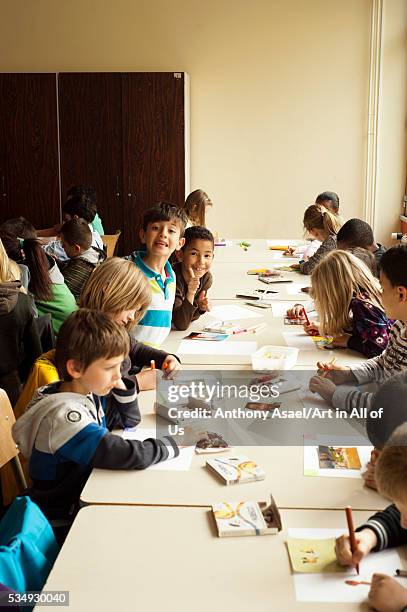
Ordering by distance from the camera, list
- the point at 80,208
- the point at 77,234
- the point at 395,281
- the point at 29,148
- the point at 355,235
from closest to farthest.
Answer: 1. the point at 395,281
2. the point at 355,235
3. the point at 77,234
4. the point at 80,208
5. the point at 29,148

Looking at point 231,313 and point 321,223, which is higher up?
point 321,223

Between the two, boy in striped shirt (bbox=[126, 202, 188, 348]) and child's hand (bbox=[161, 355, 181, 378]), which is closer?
child's hand (bbox=[161, 355, 181, 378])

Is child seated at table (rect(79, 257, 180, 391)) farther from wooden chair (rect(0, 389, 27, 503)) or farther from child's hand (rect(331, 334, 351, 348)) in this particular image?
child's hand (rect(331, 334, 351, 348))

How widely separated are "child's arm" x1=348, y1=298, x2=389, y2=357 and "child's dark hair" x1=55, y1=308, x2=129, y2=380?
→ 1.48m

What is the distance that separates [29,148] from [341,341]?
5821 millimetres

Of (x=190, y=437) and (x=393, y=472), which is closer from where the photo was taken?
(x=393, y=472)

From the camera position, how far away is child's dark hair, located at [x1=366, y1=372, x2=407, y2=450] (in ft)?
6.54

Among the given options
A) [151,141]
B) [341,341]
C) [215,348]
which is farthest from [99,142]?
[341,341]

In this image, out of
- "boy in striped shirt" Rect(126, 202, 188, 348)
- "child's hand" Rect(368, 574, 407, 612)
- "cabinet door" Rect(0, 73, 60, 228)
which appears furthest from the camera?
"cabinet door" Rect(0, 73, 60, 228)

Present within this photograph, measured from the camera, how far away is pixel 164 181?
8352 mm

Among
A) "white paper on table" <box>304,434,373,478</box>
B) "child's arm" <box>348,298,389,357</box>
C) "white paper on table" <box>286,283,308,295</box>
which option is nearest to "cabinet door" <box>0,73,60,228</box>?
"white paper on table" <box>286,283,308,295</box>

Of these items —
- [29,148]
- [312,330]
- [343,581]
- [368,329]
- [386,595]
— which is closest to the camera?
[386,595]

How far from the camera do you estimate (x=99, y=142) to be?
328 inches

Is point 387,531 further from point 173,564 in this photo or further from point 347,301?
point 347,301
